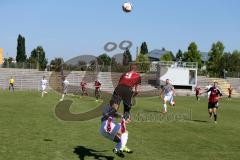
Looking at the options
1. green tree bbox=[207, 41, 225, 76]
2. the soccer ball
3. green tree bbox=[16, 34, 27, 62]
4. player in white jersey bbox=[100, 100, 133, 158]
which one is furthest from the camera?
green tree bbox=[16, 34, 27, 62]

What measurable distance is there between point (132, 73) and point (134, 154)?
2.64 m

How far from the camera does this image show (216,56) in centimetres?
9569

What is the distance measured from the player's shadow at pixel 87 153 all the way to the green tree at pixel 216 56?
84.7m

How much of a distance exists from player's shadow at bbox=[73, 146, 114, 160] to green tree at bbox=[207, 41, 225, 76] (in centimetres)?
8468

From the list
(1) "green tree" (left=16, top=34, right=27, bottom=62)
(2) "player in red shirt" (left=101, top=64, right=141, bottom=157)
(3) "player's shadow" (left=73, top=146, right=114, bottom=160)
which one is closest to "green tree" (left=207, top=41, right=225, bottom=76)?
(1) "green tree" (left=16, top=34, right=27, bottom=62)

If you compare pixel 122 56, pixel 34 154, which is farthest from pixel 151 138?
pixel 122 56

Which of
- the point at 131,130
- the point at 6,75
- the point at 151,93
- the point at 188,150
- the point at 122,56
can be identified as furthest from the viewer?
the point at 6,75

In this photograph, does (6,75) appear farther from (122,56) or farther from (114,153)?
(114,153)

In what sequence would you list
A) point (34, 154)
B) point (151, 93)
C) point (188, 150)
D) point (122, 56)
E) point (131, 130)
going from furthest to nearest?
point (151, 93) → point (122, 56) → point (131, 130) → point (188, 150) → point (34, 154)

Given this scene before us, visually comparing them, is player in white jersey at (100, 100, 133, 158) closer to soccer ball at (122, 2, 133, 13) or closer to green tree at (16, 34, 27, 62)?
soccer ball at (122, 2, 133, 13)

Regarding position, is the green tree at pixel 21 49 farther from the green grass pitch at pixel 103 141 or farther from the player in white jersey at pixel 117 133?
the player in white jersey at pixel 117 133

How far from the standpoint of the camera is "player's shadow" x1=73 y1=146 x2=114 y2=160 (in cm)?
1112

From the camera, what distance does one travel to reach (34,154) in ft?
36.7

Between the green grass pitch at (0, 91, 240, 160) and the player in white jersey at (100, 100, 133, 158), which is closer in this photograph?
the player in white jersey at (100, 100, 133, 158)
